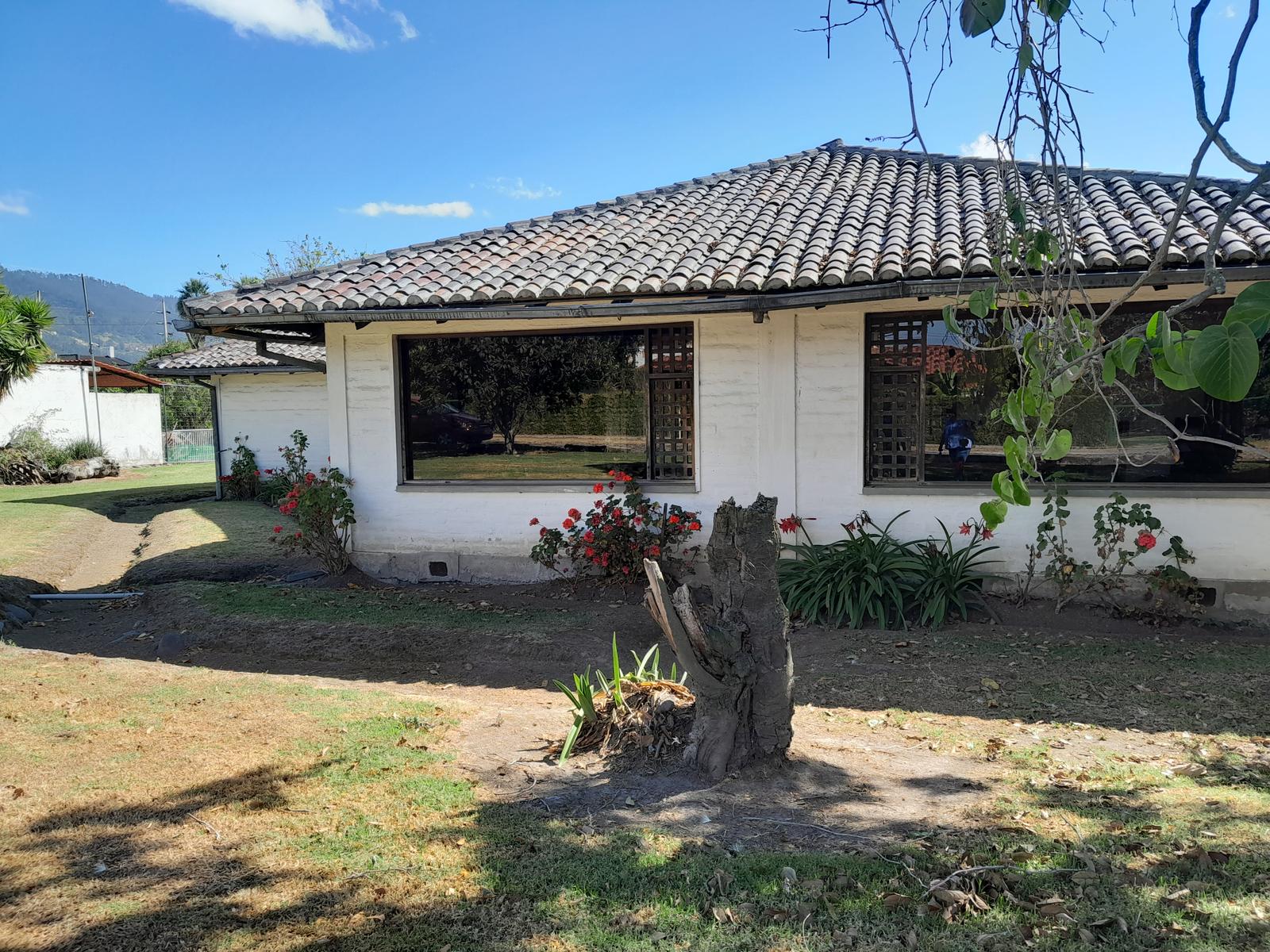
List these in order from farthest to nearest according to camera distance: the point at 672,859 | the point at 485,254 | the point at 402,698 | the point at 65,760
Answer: the point at 485,254
the point at 402,698
the point at 65,760
the point at 672,859

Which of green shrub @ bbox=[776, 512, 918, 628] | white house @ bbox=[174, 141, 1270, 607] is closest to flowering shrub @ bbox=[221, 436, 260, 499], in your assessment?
white house @ bbox=[174, 141, 1270, 607]

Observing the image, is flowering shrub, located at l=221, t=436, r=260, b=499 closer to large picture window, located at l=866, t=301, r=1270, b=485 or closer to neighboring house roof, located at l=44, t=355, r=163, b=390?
neighboring house roof, located at l=44, t=355, r=163, b=390

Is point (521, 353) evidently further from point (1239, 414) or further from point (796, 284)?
point (1239, 414)

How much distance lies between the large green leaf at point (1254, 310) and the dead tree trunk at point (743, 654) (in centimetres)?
226

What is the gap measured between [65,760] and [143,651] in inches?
123

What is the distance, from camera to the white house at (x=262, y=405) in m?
17.9

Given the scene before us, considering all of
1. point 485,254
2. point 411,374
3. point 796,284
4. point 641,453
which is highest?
point 485,254

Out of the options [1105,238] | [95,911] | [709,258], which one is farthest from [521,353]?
[95,911]

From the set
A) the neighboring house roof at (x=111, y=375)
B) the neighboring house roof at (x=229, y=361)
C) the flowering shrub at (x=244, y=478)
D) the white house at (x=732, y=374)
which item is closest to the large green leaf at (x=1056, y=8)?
the white house at (x=732, y=374)

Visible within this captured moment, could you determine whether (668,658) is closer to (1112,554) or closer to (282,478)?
(1112,554)

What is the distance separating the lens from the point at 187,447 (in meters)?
34.3

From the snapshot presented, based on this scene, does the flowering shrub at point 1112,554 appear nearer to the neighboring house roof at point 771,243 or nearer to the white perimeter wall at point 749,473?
the white perimeter wall at point 749,473

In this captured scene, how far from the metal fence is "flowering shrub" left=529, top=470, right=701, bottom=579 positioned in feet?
97.1

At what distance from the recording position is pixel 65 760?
4375 mm
